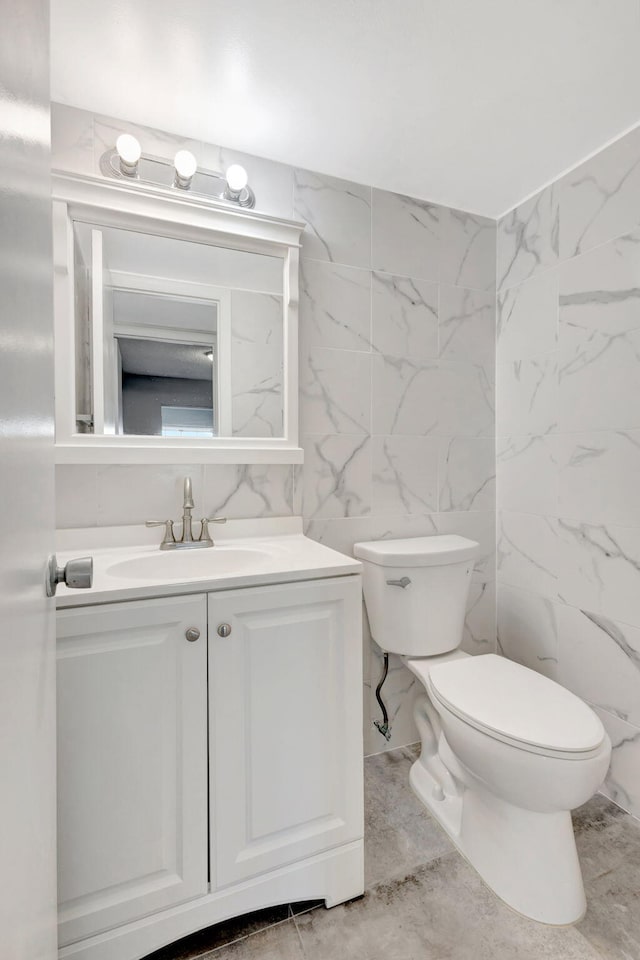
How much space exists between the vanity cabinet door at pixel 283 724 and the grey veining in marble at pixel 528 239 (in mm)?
1487

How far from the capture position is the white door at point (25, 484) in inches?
15.7

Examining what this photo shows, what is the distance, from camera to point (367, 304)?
69.1 inches

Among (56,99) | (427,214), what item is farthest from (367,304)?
(56,99)

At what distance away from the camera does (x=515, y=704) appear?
4.14 feet

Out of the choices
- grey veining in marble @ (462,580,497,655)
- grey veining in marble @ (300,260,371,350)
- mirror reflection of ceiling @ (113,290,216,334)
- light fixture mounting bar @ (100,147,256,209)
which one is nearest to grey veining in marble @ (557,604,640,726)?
grey veining in marble @ (462,580,497,655)

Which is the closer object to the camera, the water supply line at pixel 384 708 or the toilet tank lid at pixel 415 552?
the toilet tank lid at pixel 415 552

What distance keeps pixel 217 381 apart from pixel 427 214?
1116 mm

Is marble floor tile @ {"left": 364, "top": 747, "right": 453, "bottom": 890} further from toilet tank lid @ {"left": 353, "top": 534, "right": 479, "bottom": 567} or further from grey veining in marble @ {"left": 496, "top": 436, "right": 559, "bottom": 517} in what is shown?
grey veining in marble @ {"left": 496, "top": 436, "right": 559, "bottom": 517}

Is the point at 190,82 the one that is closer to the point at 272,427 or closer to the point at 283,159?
the point at 283,159

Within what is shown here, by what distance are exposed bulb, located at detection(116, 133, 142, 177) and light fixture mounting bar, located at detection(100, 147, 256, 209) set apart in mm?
21

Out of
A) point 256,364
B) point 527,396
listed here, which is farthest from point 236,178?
point 527,396

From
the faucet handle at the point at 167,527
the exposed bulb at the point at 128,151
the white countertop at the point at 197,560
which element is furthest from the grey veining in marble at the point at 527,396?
the exposed bulb at the point at 128,151

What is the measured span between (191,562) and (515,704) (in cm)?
99

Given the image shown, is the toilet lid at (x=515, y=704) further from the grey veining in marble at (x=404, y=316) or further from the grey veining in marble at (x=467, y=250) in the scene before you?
the grey veining in marble at (x=467, y=250)
